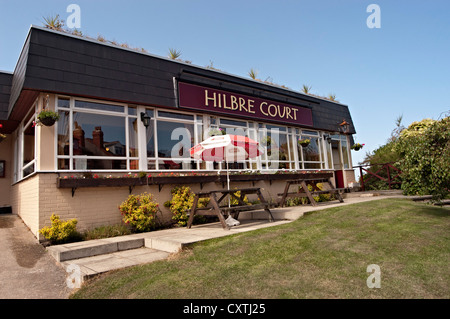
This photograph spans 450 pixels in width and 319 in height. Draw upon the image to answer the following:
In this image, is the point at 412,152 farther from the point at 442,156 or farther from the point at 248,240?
the point at 248,240

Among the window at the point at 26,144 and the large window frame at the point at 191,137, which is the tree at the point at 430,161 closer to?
the large window frame at the point at 191,137

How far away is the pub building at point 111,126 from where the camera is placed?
6.64 meters

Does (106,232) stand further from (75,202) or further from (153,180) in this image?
(153,180)

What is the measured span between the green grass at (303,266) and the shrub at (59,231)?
108 inches

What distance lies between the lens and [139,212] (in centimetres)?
697

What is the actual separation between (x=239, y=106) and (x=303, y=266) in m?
7.49

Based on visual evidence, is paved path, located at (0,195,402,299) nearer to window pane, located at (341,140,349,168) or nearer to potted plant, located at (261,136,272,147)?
potted plant, located at (261,136,272,147)

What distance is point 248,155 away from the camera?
8117mm

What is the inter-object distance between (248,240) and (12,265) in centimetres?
382

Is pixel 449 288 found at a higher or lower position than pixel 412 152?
lower

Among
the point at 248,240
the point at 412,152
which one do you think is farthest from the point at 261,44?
the point at 248,240

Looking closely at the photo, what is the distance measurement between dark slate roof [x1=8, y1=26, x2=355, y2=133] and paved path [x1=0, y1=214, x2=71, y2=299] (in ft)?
10.7

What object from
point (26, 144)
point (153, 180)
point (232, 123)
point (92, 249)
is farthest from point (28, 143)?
point (232, 123)

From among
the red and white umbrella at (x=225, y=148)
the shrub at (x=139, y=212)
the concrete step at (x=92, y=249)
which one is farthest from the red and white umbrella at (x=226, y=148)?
the concrete step at (x=92, y=249)
